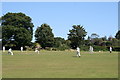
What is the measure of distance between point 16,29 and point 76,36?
85.0 ft

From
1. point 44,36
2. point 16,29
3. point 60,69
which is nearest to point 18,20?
point 16,29

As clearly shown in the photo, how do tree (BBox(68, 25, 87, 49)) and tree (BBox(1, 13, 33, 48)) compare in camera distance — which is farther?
tree (BBox(68, 25, 87, 49))

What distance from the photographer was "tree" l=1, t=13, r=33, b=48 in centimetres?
8106

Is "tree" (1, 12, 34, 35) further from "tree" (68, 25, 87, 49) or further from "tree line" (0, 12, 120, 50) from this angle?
"tree" (68, 25, 87, 49)

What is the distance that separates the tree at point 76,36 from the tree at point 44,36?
25.2 ft

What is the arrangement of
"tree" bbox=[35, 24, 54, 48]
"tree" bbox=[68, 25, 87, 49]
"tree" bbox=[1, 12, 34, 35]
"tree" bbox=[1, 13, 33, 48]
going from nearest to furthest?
"tree" bbox=[1, 13, 33, 48], "tree" bbox=[1, 12, 34, 35], "tree" bbox=[35, 24, 54, 48], "tree" bbox=[68, 25, 87, 49]

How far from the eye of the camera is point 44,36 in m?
94.9

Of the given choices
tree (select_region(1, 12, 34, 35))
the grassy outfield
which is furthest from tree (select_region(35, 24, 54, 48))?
the grassy outfield

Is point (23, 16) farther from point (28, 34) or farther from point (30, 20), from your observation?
point (28, 34)

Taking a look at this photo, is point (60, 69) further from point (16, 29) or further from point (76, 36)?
point (76, 36)

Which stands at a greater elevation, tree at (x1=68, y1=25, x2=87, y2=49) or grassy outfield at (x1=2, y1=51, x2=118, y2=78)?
tree at (x1=68, y1=25, x2=87, y2=49)

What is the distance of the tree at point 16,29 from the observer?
81.1m

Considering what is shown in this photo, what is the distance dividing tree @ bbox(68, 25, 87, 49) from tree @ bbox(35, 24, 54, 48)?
302 inches

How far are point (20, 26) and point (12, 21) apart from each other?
3.61m
